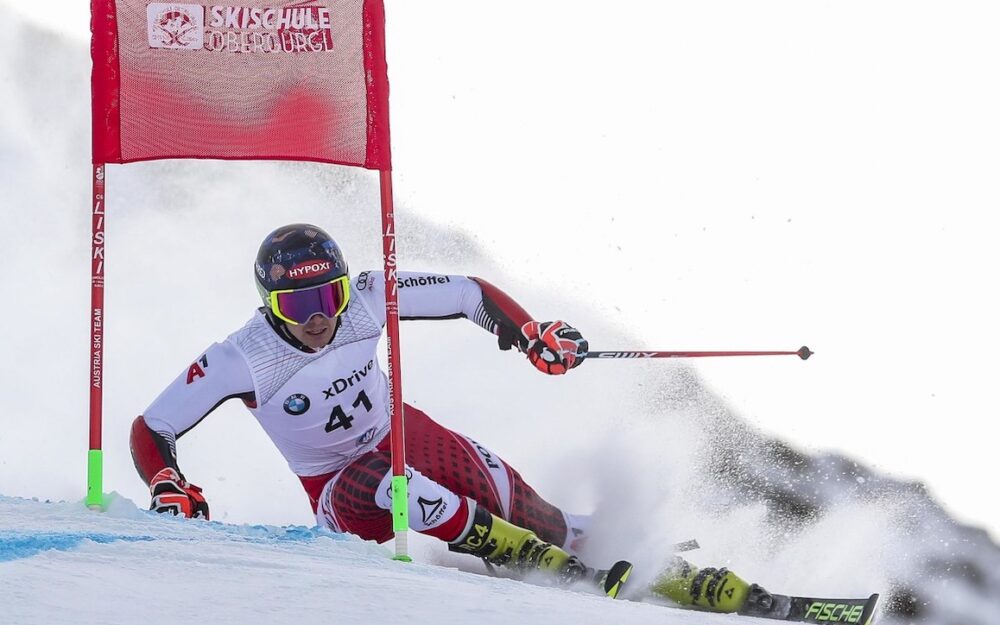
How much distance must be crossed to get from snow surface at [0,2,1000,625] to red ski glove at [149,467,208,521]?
17 cm

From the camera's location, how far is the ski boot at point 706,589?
19.7ft

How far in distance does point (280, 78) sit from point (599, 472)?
9.55ft

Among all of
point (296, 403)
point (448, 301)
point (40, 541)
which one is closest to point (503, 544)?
point (296, 403)

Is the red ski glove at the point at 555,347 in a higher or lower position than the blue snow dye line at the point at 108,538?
higher

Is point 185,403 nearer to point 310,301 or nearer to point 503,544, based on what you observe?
point 310,301

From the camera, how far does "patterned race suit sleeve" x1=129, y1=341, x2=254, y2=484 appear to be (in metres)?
6.10

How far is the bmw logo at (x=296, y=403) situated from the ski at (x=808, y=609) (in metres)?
2.12

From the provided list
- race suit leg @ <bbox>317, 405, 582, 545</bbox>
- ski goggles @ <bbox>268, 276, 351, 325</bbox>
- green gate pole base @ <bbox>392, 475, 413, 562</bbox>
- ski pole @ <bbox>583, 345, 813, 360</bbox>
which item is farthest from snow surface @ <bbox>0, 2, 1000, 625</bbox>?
ski goggles @ <bbox>268, 276, 351, 325</bbox>

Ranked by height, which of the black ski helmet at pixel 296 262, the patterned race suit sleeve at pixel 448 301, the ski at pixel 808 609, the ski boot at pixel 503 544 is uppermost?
the black ski helmet at pixel 296 262

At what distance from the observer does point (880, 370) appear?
382 inches

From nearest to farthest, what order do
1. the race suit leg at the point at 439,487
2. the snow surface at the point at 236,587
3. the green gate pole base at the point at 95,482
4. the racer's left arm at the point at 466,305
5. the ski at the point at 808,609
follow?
the snow surface at the point at 236,587
the green gate pole base at the point at 95,482
the ski at the point at 808,609
the race suit leg at the point at 439,487
the racer's left arm at the point at 466,305

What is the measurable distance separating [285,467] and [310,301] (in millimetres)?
3338

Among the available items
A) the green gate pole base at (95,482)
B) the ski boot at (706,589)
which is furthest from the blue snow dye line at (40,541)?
the ski boot at (706,589)

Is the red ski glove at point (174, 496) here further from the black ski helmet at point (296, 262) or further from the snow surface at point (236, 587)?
the black ski helmet at point (296, 262)
